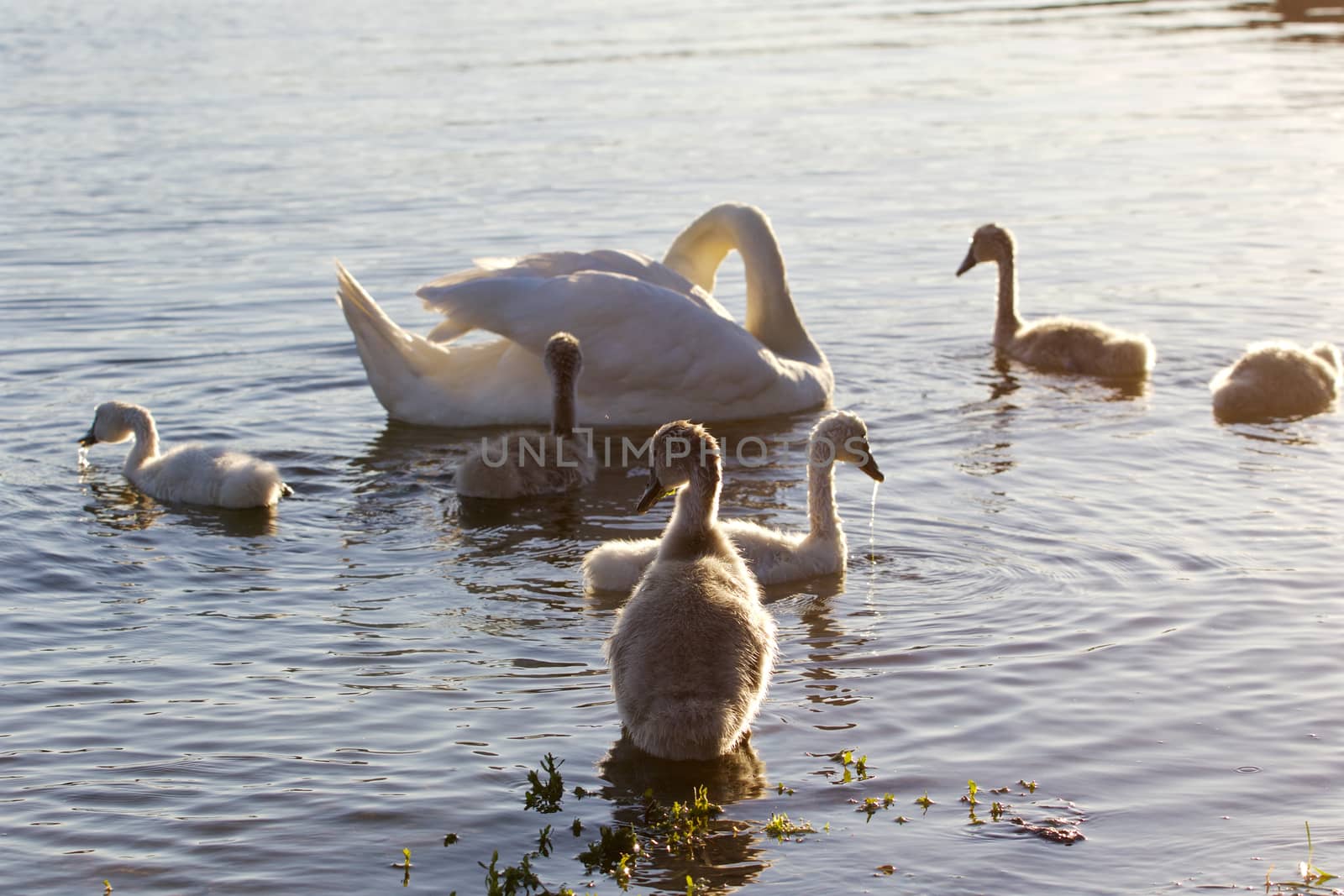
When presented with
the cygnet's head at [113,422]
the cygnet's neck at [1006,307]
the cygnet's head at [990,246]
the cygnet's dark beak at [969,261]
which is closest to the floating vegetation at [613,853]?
the cygnet's head at [113,422]

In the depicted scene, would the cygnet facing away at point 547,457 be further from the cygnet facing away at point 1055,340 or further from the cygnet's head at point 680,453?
the cygnet facing away at point 1055,340

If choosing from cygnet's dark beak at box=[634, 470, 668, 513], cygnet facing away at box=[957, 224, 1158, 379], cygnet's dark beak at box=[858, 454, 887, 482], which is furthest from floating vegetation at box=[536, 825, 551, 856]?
cygnet facing away at box=[957, 224, 1158, 379]

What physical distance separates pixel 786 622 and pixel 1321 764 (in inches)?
95.9

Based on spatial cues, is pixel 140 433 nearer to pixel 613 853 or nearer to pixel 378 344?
pixel 378 344

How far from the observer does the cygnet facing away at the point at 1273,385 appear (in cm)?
1095

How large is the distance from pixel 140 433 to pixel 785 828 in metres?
5.82

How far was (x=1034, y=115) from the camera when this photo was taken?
23.4m

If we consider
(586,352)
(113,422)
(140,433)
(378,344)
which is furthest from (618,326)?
(113,422)

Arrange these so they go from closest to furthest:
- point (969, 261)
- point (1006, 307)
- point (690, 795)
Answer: point (690, 795), point (1006, 307), point (969, 261)

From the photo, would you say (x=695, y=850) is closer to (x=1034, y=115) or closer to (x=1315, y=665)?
(x=1315, y=665)

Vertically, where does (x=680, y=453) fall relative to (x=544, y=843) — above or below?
above

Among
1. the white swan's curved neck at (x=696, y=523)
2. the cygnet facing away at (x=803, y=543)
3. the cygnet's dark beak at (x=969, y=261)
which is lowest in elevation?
the cygnet facing away at (x=803, y=543)

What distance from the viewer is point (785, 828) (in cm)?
563

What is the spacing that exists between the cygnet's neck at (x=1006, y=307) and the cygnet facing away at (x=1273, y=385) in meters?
2.16
